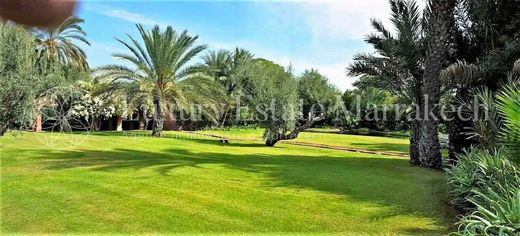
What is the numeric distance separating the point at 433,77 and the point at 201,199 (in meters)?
8.71

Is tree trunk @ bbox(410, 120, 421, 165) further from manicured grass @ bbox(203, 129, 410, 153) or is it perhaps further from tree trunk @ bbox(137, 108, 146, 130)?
tree trunk @ bbox(137, 108, 146, 130)

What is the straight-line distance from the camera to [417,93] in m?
13.6

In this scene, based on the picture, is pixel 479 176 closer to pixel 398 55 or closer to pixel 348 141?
pixel 398 55

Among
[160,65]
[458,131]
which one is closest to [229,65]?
[160,65]

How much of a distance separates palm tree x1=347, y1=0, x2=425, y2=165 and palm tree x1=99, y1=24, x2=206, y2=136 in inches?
414

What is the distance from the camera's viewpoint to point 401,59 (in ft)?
43.5

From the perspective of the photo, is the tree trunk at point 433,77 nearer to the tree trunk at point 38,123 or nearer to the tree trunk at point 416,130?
the tree trunk at point 416,130

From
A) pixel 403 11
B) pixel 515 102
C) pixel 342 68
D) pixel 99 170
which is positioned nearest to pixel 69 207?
pixel 99 170

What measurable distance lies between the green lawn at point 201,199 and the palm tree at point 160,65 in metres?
12.3

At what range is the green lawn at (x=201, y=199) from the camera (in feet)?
17.0

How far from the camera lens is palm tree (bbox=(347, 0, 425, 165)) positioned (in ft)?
43.4

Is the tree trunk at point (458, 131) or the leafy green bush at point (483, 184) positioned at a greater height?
the tree trunk at point (458, 131)

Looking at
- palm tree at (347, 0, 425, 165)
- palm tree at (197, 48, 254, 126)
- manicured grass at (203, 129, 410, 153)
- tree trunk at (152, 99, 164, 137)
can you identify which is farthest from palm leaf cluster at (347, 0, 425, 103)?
palm tree at (197, 48, 254, 126)

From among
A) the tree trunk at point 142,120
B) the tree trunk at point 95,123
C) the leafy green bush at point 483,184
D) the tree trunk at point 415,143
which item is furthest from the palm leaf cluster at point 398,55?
the tree trunk at point 142,120
